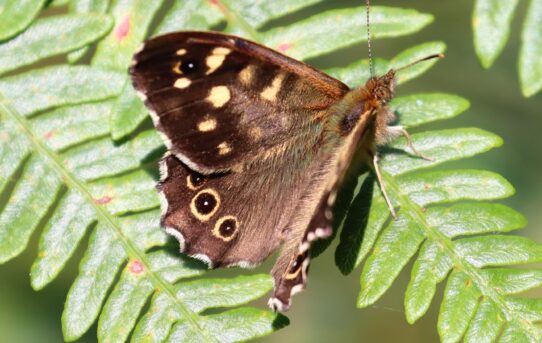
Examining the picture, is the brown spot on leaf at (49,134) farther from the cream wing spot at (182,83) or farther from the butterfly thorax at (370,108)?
the butterfly thorax at (370,108)

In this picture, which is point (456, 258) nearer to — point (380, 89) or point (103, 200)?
point (380, 89)

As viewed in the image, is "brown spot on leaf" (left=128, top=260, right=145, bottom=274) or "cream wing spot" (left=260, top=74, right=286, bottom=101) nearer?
"brown spot on leaf" (left=128, top=260, right=145, bottom=274)

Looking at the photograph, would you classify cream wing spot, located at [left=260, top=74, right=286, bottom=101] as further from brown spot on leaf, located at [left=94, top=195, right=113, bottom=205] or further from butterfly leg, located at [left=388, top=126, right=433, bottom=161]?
brown spot on leaf, located at [left=94, top=195, right=113, bottom=205]

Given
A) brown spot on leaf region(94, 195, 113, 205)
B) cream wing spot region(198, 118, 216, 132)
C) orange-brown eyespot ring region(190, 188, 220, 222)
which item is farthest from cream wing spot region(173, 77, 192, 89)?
brown spot on leaf region(94, 195, 113, 205)

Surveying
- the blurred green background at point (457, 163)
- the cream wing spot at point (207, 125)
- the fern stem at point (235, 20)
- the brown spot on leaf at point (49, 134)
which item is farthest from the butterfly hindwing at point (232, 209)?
the blurred green background at point (457, 163)

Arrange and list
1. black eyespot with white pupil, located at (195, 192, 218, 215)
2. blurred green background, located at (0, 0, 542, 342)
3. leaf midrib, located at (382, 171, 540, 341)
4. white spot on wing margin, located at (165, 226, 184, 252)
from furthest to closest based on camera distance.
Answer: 1. blurred green background, located at (0, 0, 542, 342)
2. black eyespot with white pupil, located at (195, 192, 218, 215)
3. white spot on wing margin, located at (165, 226, 184, 252)
4. leaf midrib, located at (382, 171, 540, 341)

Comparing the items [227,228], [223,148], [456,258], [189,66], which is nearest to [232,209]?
[227,228]
